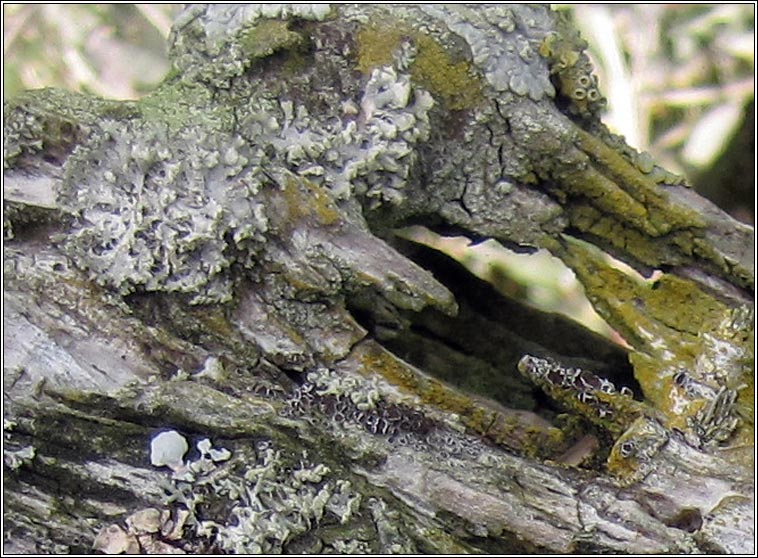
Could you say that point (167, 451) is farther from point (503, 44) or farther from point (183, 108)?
point (503, 44)

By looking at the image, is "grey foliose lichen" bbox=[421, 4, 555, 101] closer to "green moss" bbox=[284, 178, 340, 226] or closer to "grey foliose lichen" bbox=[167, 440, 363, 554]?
"green moss" bbox=[284, 178, 340, 226]

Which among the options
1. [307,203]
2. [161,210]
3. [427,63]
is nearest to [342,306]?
[307,203]

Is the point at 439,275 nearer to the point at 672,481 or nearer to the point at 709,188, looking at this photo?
the point at 672,481

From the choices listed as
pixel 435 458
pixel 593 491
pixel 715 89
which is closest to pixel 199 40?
pixel 435 458

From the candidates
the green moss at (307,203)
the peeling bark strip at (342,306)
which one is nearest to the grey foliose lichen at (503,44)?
the peeling bark strip at (342,306)

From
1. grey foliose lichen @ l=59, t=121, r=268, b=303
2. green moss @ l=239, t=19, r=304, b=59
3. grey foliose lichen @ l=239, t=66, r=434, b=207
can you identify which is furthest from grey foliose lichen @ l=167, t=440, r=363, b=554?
green moss @ l=239, t=19, r=304, b=59

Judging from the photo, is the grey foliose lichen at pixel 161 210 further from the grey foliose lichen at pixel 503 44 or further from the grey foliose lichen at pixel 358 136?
the grey foliose lichen at pixel 503 44
